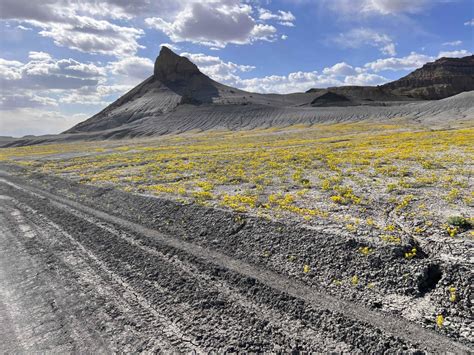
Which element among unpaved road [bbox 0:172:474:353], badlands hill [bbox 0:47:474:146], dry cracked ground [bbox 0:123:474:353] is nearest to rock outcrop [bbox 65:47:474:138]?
badlands hill [bbox 0:47:474:146]

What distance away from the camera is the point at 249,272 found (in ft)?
29.2

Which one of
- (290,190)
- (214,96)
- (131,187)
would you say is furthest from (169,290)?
(214,96)

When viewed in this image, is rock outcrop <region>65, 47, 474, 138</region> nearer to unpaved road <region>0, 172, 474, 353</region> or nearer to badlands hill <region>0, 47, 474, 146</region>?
badlands hill <region>0, 47, 474, 146</region>

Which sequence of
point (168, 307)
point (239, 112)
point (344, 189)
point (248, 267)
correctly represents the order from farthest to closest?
point (239, 112) < point (344, 189) < point (248, 267) < point (168, 307)

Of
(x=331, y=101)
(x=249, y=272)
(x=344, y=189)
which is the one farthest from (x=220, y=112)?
(x=249, y=272)

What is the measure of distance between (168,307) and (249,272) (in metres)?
2.33

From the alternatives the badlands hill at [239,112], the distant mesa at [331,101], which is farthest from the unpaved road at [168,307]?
the distant mesa at [331,101]

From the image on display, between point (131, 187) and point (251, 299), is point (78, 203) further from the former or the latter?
point (251, 299)

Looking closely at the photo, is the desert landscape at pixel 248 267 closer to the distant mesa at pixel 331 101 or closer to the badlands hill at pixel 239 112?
the badlands hill at pixel 239 112

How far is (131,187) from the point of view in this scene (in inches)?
787

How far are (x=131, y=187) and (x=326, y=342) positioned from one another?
1603 centimetres

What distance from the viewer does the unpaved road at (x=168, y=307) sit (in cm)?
628

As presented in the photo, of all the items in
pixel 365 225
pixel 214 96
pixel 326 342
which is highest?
pixel 214 96

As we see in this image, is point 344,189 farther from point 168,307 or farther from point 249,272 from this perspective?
point 168,307
